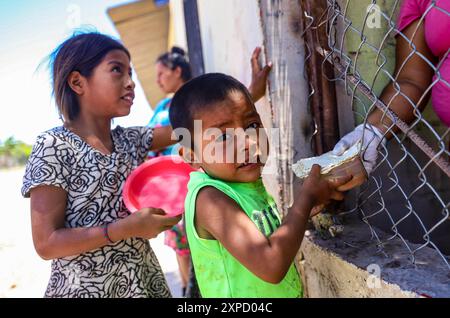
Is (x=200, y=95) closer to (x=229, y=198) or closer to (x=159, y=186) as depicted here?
(x=229, y=198)

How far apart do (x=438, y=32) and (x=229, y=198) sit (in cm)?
90

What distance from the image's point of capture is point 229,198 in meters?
1.17

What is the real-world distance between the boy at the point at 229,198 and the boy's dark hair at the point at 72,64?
1.61 feet

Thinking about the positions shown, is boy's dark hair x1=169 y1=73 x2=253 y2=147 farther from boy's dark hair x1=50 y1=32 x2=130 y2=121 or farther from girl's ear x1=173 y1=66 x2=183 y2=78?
girl's ear x1=173 y1=66 x2=183 y2=78

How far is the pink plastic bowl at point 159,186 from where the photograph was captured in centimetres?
163

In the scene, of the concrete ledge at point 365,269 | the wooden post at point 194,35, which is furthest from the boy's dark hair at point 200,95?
the wooden post at point 194,35

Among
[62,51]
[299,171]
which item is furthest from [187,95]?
[62,51]

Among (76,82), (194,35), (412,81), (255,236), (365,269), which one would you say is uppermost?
(194,35)

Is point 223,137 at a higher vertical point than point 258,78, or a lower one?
lower

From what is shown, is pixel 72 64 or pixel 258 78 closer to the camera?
pixel 72 64

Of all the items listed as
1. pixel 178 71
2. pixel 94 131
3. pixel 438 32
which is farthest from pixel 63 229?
pixel 178 71

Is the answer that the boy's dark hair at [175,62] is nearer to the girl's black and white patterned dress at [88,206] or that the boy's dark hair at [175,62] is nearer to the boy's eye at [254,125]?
the girl's black and white patterned dress at [88,206]
